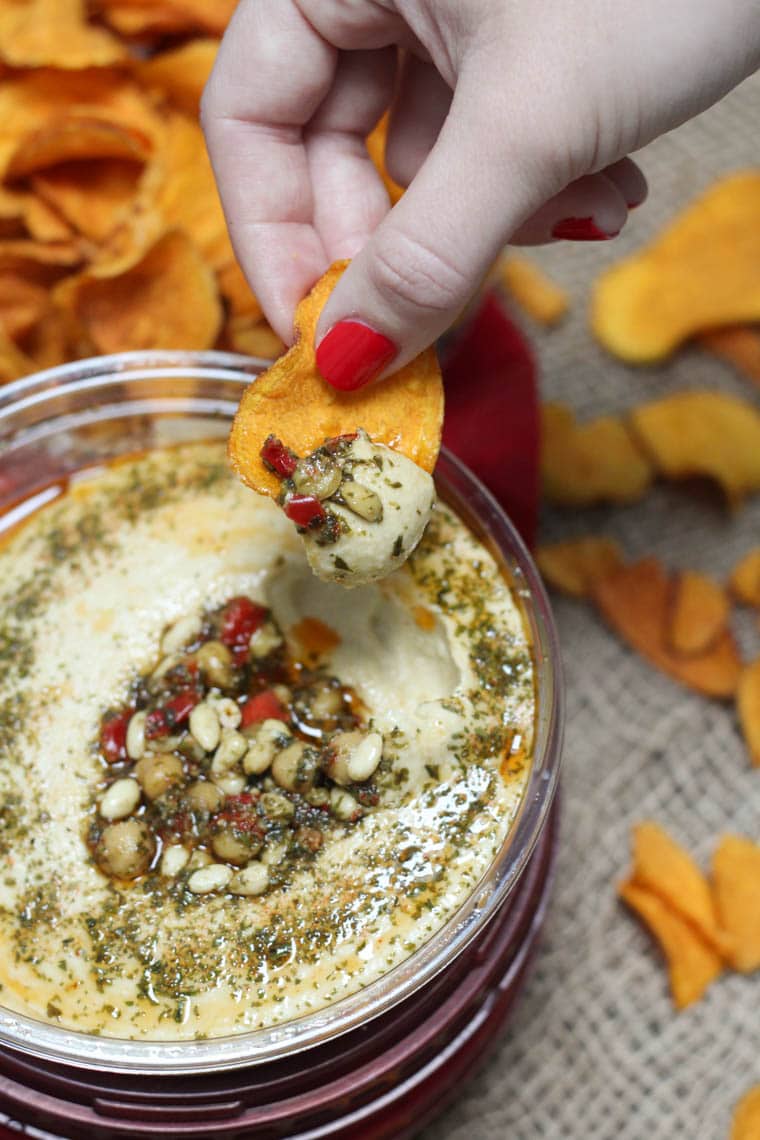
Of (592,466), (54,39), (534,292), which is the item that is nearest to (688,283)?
(534,292)

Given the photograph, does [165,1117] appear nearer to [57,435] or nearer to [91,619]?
[91,619]

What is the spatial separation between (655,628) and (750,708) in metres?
0.20

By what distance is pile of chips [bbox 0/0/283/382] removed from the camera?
1.82 m

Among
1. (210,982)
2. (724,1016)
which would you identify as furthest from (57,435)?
(724,1016)

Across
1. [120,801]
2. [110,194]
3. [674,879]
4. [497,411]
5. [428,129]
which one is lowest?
[674,879]

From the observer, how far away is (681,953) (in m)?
1.72

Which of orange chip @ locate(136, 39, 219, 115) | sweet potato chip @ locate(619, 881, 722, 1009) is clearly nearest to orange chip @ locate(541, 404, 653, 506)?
sweet potato chip @ locate(619, 881, 722, 1009)

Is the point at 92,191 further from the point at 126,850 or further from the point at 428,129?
the point at 126,850

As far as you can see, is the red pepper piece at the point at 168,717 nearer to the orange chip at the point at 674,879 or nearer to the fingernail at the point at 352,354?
the fingernail at the point at 352,354

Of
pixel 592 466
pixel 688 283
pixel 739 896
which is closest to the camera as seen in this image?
pixel 739 896

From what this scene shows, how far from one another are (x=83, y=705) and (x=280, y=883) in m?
0.33

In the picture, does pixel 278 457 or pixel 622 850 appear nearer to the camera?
pixel 278 457

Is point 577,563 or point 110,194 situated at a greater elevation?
point 110,194

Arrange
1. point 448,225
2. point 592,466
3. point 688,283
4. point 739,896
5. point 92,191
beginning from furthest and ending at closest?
point 688,283
point 592,466
point 92,191
point 739,896
point 448,225
